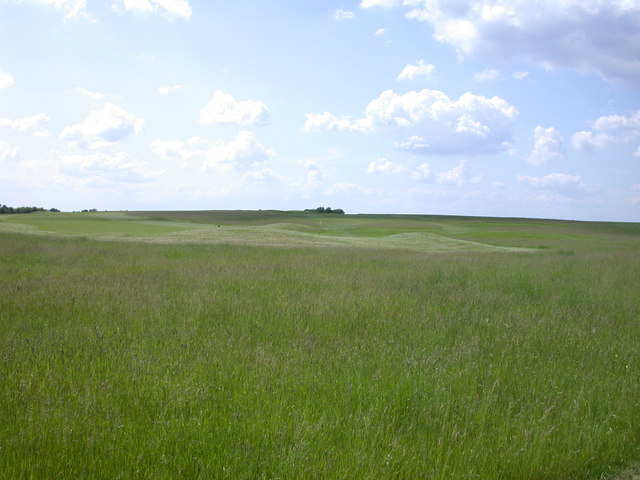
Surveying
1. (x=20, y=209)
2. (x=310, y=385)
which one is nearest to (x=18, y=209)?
(x=20, y=209)

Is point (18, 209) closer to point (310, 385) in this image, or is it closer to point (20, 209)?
point (20, 209)

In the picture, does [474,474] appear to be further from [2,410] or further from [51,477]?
[2,410]

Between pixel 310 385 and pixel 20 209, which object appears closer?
pixel 310 385

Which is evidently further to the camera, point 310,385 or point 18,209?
point 18,209

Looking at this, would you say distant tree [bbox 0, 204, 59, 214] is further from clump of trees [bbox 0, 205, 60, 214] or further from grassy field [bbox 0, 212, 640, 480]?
grassy field [bbox 0, 212, 640, 480]

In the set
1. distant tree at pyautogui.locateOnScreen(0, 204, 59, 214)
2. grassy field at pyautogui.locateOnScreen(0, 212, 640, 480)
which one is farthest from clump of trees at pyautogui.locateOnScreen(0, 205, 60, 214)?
grassy field at pyautogui.locateOnScreen(0, 212, 640, 480)

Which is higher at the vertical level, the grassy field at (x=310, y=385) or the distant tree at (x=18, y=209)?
the distant tree at (x=18, y=209)

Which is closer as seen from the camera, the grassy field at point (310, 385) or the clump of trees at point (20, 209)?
the grassy field at point (310, 385)

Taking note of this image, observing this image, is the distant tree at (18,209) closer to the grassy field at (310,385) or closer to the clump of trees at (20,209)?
the clump of trees at (20,209)

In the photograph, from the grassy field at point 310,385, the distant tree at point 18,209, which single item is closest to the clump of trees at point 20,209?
the distant tree at point 18,209

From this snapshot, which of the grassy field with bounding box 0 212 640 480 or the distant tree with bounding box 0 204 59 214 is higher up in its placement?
the distant tree with bounding box 0 204 59 214

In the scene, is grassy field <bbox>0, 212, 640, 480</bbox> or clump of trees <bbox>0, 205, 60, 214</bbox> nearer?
grassy field <bbox>0, 212, 640, 480</bbox>

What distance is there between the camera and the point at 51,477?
11.1 ft

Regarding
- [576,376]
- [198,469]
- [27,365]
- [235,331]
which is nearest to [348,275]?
[235,331]
